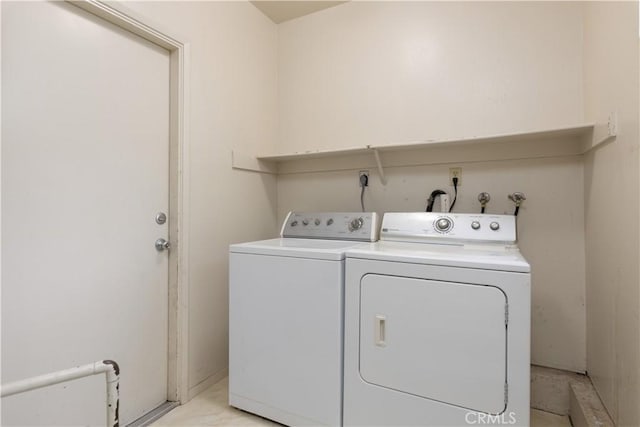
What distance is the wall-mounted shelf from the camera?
1.61 metres

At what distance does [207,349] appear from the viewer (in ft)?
6.23

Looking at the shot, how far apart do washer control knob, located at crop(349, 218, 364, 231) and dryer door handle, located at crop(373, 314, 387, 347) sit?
2.10 feet

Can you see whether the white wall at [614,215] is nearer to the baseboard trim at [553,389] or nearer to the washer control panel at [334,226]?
the baseboard trim at [553,389]

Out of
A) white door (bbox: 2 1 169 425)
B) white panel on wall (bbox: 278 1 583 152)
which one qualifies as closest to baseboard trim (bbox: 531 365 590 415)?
white panel on wall (bbox: 278 1 583 152)

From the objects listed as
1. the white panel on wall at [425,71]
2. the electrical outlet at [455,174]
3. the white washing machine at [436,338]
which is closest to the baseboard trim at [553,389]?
the white washing machine at [436,338]

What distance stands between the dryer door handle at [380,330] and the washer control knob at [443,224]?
64 cm

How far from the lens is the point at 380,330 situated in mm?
1334

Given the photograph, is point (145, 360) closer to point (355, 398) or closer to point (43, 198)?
point (43, 198)

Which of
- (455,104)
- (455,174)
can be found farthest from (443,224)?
(455,104)

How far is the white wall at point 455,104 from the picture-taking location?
5.64ft

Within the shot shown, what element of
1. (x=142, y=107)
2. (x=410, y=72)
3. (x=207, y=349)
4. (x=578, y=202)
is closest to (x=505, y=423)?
(x=578, y=202)

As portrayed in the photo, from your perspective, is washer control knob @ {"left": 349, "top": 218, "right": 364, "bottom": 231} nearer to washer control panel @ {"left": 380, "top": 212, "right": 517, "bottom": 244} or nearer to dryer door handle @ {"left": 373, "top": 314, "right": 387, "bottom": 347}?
washer control panel @ {"left": 380, "top": 212, "right": 517, "bottom": 244}

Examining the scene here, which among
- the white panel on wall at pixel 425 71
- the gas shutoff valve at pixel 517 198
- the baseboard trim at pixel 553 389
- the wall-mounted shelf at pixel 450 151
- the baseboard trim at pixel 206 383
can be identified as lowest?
the baseboard trim at pixel 206 383

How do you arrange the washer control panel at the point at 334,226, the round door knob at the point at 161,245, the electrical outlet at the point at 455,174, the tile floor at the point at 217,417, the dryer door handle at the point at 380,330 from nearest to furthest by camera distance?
the dryer door handle at the point at 380,330
the tile floor at the point at 217,417
the round door knob at the point at 161,245
the washer control panel at the point at 334,226
the electrical outlet at the point at 455,174
